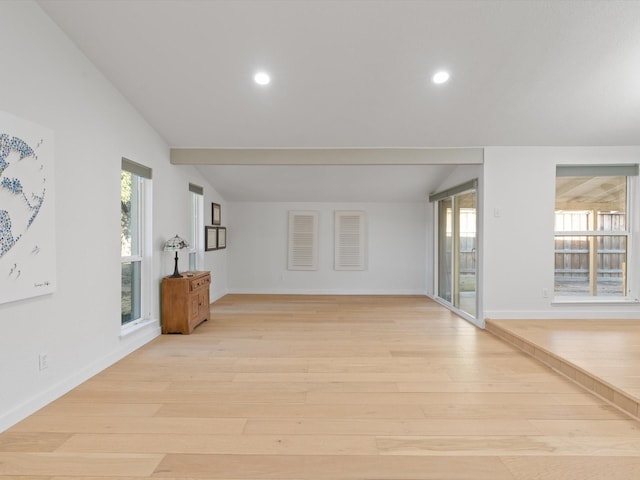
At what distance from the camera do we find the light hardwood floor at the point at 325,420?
2.00 metres

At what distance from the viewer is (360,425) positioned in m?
2.41

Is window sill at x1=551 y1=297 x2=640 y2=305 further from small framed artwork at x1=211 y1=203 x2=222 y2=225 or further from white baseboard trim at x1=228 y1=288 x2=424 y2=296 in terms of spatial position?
small framed artwork at x1=211 y1=203 x2=222 y2=225

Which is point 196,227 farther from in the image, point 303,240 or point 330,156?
point 330,156

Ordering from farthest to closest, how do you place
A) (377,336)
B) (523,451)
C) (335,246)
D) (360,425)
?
1. (335,246)
2. (377,336)
3. (360,425)
4. (523,451)

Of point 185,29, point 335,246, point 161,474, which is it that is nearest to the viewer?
point 161,474

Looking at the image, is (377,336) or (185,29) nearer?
(185,29)

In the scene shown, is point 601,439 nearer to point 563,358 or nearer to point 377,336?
point 563,358

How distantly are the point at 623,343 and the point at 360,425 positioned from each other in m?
3.06

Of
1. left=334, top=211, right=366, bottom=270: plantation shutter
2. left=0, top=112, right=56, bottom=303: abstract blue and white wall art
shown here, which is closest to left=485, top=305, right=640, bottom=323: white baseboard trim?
left=334, top=211, right=366, bottom=270: plantation shutter

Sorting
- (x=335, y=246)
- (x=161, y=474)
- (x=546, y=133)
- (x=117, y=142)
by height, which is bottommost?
(x=161, y=474)

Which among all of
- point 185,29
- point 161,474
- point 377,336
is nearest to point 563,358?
point 377,336

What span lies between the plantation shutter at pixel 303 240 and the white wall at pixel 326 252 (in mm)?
106

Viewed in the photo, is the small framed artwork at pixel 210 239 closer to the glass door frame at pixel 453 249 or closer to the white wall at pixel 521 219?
the glass door frame at pixel 453 249

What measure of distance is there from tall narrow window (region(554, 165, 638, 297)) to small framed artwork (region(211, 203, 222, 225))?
202 inches
